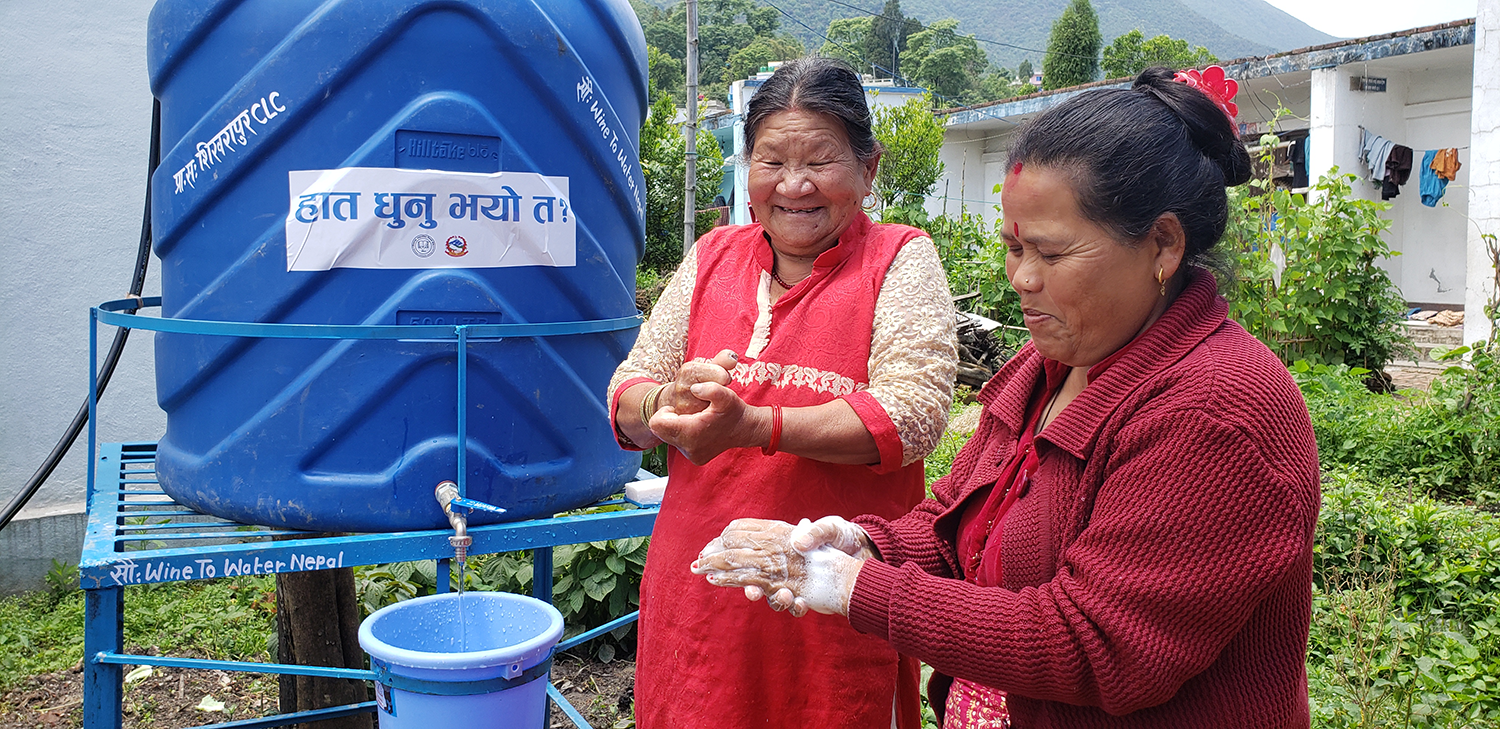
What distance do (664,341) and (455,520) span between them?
26.1 inches

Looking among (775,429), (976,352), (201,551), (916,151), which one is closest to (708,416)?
(775,429)

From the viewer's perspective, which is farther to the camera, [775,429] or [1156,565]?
[775,429]

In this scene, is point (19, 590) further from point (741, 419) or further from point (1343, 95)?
point (1343, 95)

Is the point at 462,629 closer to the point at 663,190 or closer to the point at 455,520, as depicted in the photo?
the point at 455,520

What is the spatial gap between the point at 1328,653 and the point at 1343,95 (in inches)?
433

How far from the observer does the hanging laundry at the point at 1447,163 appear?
11914mm

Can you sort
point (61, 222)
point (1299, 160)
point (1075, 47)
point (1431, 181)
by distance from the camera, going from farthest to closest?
point (1075, 47) → point (1299, 160) → point (1431, 181) → point (61, 222)

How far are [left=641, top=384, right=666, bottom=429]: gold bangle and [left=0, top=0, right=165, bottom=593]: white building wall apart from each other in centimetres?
377

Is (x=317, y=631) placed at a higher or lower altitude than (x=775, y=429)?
lower

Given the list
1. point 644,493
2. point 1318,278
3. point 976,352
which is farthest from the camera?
point 976,352

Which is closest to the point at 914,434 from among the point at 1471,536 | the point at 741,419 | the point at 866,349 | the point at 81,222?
the point at 866,349

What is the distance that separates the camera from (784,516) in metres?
1.82

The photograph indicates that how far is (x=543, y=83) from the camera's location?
2.36 meters

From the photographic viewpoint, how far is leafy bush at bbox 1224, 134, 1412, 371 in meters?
7.70
